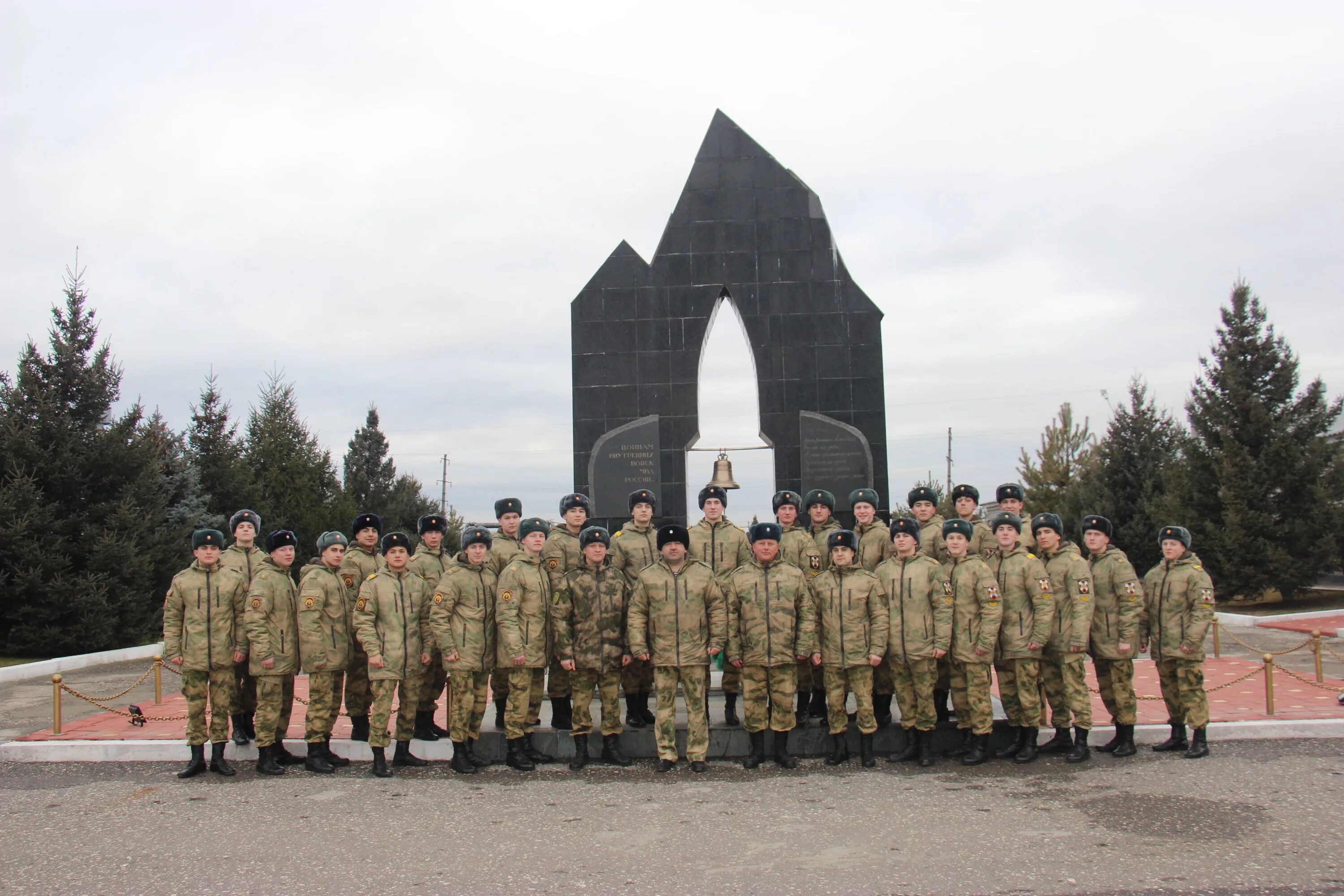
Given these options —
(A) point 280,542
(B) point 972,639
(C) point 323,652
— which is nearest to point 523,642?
(C) point 323,652

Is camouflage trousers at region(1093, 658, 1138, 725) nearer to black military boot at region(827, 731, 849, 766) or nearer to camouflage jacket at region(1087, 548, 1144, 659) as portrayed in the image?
camouflage jacket at region(1087, 548, 1144, 659)

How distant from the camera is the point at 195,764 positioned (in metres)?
6.20

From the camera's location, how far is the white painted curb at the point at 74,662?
1144 cm

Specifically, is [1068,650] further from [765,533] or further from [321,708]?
[321,708]

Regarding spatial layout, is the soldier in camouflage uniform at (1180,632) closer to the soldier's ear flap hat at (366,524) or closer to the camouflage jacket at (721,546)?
the camouflage jacket at (721,546)

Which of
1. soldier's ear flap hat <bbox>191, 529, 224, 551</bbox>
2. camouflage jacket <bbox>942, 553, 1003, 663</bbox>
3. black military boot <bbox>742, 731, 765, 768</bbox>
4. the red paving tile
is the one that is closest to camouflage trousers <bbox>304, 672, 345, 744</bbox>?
the red paving tile

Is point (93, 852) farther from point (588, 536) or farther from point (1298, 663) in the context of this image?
point (1298, 663)

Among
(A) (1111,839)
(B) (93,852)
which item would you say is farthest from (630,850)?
(B) (93,852)

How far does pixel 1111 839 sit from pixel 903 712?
→ 6.02 feet

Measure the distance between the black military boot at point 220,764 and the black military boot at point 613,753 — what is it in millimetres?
2442

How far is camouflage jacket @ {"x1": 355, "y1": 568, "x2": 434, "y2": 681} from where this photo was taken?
6.16m

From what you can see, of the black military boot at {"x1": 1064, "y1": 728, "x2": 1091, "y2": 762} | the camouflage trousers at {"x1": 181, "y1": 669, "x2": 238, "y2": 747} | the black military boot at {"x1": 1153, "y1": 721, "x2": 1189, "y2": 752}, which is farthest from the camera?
the black military boot at {"x1": 1153, "y1": 721, "x2": 1189, "y2": 752}

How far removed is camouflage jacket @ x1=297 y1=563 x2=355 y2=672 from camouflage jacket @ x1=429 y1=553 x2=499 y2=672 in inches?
24.7

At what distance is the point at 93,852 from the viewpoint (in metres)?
4.66
